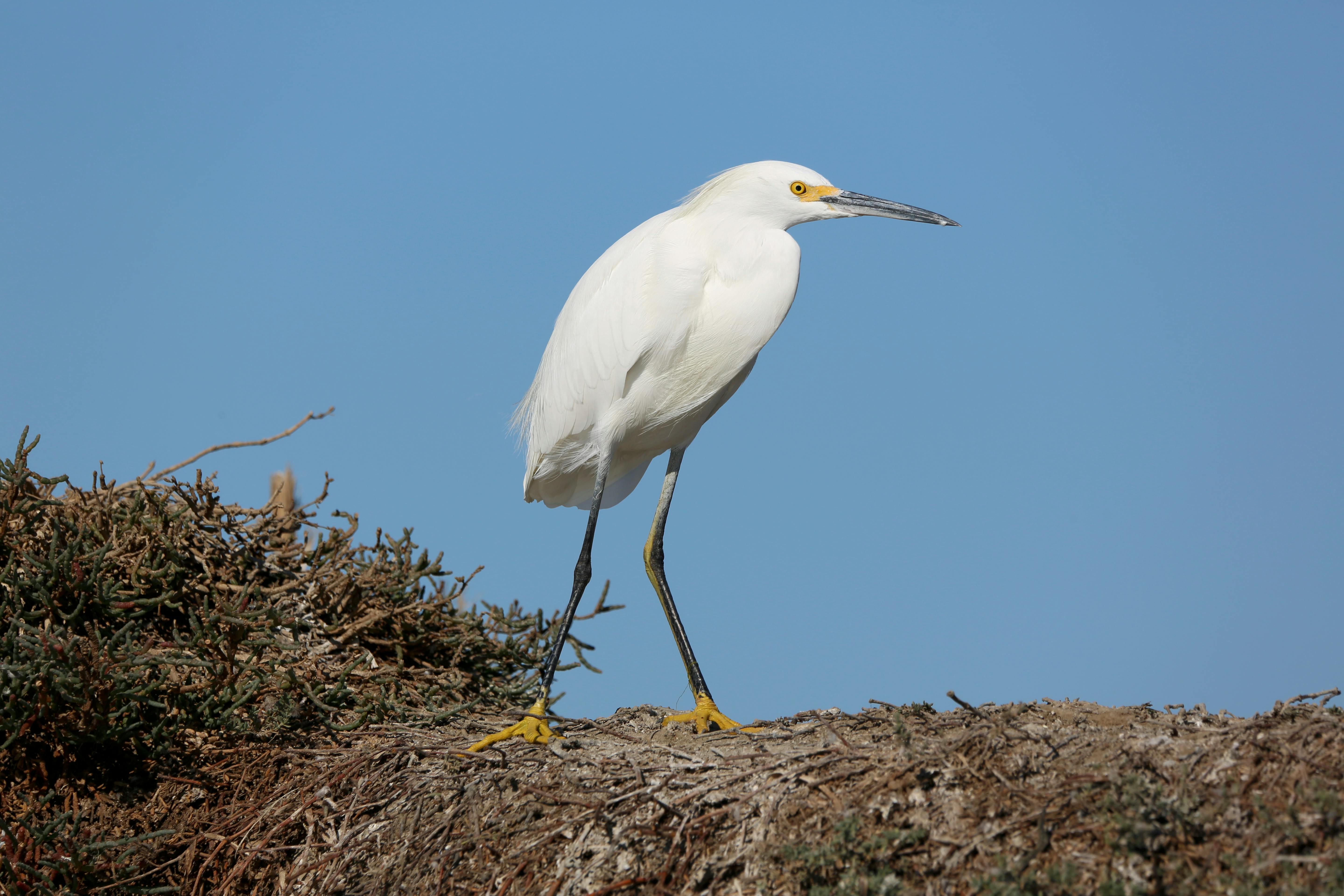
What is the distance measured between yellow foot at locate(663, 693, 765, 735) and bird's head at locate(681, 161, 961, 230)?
2.32 m

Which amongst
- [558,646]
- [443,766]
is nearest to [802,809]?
[443,766]

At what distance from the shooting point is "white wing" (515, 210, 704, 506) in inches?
176

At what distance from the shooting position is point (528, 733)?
4078 millimetres

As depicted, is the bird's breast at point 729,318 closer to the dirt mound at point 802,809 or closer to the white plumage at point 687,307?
the white plumage at point 687,307

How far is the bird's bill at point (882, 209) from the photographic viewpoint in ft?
15.3

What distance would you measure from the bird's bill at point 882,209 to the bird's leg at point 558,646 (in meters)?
1.67

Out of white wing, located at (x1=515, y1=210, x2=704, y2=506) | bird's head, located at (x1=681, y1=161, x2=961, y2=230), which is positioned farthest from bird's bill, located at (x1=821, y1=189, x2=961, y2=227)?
white wing, located at (x1=515, y1=210, x2=704, y2=506)

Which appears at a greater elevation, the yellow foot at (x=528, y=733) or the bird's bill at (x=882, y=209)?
the bird's bill at (x=882, y=209)

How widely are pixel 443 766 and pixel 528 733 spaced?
48cm

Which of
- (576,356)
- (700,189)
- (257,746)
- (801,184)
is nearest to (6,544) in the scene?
(257,746)

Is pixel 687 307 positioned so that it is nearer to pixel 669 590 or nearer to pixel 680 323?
pixel 680 323

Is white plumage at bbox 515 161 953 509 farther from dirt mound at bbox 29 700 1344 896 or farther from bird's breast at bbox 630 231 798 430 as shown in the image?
dirt mound at bbox 29 700 1344 896

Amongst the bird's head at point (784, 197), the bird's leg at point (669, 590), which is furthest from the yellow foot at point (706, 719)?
the bird's head at point (784, 197)

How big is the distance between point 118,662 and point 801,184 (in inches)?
140
